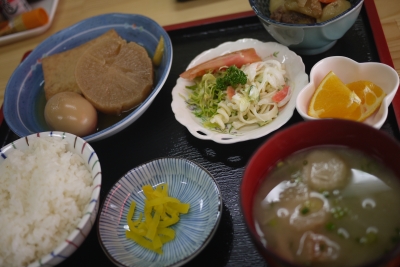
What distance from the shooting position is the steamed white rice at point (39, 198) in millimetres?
1409

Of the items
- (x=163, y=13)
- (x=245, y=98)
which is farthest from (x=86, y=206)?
(x=163, y=13)

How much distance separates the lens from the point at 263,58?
2.04 meters

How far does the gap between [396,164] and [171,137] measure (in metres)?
1.07

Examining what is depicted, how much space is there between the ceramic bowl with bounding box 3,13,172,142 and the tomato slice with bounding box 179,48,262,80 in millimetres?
133

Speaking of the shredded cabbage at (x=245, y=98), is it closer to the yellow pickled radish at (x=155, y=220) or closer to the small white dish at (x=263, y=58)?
the small white dish at (x=263, y=58)

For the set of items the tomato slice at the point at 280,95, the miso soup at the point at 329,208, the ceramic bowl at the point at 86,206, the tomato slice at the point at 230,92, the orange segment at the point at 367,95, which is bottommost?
the tomato slice at the point at 280,95

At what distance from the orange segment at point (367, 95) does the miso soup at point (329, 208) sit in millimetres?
364

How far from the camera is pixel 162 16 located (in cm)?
267

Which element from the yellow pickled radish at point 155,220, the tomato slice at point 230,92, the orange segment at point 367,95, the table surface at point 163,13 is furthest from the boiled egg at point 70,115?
the orange segment at point 367,95

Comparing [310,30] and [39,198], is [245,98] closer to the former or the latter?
[310,30]

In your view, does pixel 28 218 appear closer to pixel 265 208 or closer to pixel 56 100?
pixel 56 100

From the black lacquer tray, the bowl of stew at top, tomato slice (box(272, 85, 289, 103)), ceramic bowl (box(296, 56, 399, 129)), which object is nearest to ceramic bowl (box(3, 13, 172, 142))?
Result: the black lacquer tray

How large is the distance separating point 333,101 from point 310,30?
41 centimetres

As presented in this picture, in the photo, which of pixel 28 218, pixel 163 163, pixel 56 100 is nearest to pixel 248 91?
pixel 163 163
